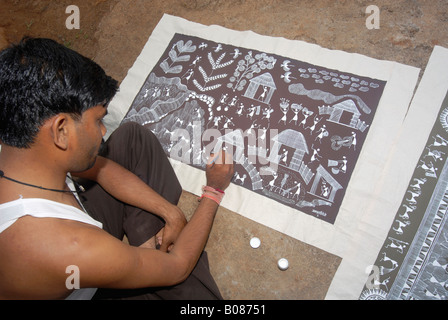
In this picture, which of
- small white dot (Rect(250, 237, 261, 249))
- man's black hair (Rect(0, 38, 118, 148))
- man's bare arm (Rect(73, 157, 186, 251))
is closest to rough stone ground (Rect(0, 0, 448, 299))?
small white dot (Rect(250, 237, 261, 249))

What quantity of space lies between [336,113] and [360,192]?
0.46 meters

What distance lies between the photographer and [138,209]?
1.64m

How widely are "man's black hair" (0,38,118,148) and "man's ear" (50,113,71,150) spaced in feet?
0.07

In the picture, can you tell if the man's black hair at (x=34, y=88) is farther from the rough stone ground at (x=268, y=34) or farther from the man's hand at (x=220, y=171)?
the rough stone ground at (x=268, y=34)

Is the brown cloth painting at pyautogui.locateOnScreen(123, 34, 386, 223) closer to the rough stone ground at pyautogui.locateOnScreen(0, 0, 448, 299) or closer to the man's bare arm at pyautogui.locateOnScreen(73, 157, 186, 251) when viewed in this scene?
the rough stone ground at pyautogui.locateOnScreen(0, 0, 448, 299)

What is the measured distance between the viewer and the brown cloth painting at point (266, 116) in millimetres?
1772

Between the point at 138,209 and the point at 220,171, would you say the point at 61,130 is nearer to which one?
the point at 138,209

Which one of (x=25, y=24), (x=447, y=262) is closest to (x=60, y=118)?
(x=447, y=262)

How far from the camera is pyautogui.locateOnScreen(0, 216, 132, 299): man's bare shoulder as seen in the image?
101 cm

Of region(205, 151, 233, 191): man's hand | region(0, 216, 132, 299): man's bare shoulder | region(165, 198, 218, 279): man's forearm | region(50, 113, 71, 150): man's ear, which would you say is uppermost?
region(205, 151, 233, 191): man's hand

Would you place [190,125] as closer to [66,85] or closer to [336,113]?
[336,113]

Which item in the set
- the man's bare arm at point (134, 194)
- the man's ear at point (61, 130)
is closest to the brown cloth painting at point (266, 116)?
the man's bare arm at point (134, 194)

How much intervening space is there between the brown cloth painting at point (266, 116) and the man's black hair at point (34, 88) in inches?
39.4

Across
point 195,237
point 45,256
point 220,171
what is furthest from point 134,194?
point 45,256
